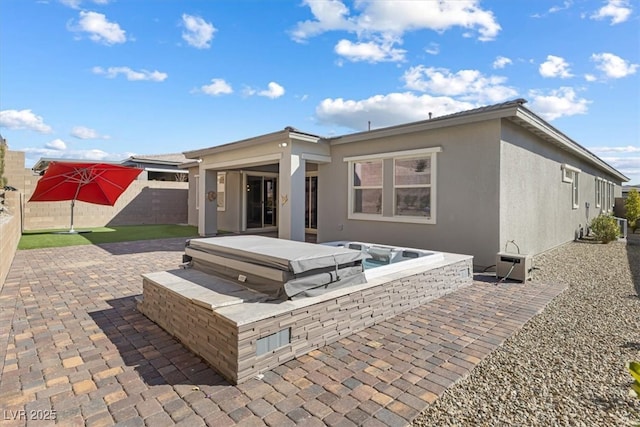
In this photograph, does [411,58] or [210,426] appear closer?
[210,426]

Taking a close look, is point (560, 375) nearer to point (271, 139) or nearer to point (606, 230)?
point (271, 139)

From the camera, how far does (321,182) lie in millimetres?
10977

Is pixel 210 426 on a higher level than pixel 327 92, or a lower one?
lower

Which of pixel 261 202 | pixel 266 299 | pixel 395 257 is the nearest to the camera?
pixel 266 299

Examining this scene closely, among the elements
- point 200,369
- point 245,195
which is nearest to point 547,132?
point 200,369

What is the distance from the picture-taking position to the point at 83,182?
42.5 feet

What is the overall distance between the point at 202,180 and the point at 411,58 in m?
9.25

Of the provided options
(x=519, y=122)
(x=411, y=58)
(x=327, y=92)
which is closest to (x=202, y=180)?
(x=327, y=92)

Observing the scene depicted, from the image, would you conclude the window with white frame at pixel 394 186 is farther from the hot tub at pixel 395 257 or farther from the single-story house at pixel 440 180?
the hot tub at pixel 395 257

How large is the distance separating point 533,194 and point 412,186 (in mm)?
3440

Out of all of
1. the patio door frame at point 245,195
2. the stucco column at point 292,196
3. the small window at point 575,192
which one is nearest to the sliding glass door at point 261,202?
the patio door frame at point 245,195

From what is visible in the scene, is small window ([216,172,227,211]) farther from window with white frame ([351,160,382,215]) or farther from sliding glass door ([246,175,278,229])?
window with white frame ([351,160,382,215])

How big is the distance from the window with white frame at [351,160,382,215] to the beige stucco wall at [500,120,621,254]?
3178 millimetres

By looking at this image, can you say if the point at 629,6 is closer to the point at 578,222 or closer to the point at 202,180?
the point at 578,222
